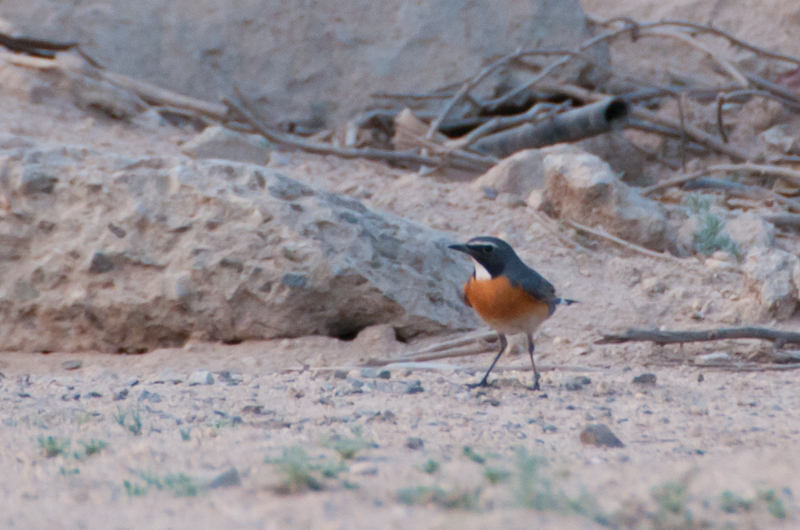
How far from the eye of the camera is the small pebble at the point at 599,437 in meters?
3.08

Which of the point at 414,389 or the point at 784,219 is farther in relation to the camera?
the point at 784,219

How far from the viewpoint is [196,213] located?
17.1 ft

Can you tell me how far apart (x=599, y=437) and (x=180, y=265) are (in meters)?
2.99

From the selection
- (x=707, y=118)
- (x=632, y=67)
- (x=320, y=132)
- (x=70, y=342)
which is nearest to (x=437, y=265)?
(x=70, y=342)

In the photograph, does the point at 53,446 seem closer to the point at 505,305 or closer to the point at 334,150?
the point at 505,305

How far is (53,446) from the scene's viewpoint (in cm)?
274

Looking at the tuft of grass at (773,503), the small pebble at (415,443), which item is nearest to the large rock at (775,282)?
the small pebble at (415,443)

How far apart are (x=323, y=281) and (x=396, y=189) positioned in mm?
2209

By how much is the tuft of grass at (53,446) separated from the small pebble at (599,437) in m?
1.88

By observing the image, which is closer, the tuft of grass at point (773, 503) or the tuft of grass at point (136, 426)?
the tuft of grass at point (773, 503)

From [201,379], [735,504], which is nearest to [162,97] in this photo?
[201,379]

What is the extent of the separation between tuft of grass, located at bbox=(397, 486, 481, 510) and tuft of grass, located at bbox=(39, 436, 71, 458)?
130 cm

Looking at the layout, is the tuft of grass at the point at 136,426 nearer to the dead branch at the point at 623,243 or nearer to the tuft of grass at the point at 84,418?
the tuft of grass at the point at 84,418

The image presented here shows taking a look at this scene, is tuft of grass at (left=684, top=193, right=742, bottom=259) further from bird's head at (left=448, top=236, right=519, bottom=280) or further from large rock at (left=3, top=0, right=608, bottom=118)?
large rock at (left=3, top=0, right=608, bottom=118)
